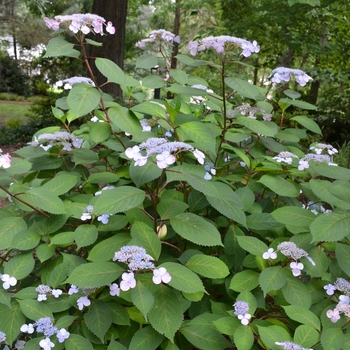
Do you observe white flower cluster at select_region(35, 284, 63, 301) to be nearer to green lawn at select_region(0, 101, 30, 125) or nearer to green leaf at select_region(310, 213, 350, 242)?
green leaf at select_region(310, 213, 350, 242)

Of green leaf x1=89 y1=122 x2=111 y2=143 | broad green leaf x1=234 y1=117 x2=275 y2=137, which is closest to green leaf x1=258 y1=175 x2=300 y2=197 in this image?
broad green leaf x1=234 y1=117 x2=275 y2=137

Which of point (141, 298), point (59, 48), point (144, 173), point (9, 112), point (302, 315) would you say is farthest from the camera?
point (9, 112)

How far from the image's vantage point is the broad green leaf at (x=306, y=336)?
1062 mm

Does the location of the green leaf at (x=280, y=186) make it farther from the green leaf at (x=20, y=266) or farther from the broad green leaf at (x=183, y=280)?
the green leaf at (x=20, y=266)

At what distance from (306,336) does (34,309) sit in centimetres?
83

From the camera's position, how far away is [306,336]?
1070 millimetres

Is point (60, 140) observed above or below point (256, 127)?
below

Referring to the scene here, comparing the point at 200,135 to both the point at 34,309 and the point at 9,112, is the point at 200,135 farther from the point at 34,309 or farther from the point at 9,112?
the point at 9,112

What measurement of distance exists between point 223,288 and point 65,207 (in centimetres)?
69

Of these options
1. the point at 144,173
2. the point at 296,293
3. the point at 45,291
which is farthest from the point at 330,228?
the point at 45,291

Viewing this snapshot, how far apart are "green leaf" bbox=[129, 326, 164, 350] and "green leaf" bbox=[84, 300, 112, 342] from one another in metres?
0.10

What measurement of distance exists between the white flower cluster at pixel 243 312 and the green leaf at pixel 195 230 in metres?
0.19

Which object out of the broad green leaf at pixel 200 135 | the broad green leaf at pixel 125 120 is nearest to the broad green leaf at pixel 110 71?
the broad green leaf at pixel 125 120

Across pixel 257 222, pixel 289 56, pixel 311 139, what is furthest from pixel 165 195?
pixel 289 56
